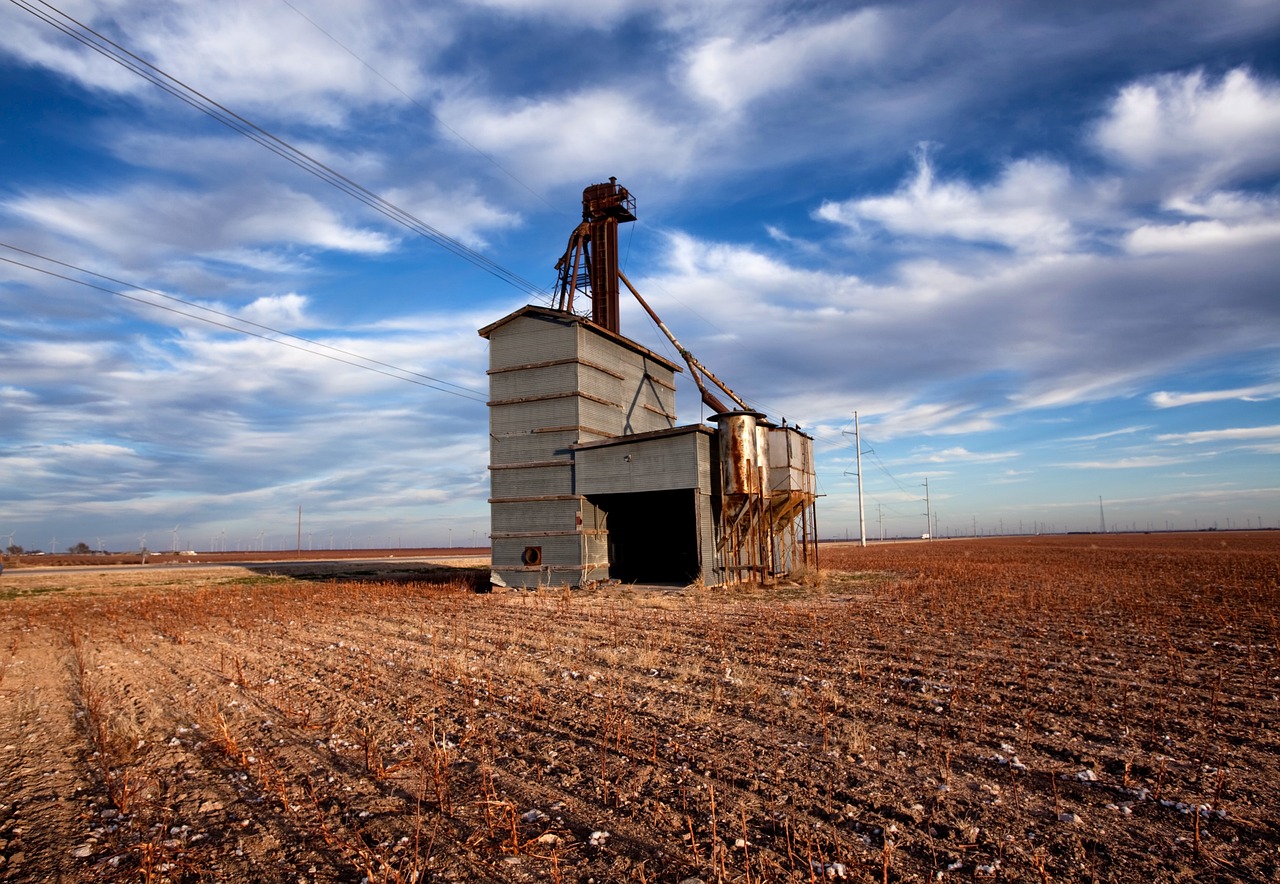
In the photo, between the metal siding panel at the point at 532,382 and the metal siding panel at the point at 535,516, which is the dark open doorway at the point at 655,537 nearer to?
the metal siding panel at the point at 535,516

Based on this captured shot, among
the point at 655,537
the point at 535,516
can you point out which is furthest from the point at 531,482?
the point at 655,537

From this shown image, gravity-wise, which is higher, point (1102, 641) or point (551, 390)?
point (551, 390)

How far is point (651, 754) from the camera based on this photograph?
6.74 meters

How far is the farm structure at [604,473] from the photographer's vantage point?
79.0 ft

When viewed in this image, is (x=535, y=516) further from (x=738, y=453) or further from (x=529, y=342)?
(x=738, y=453)

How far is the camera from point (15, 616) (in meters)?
18.8

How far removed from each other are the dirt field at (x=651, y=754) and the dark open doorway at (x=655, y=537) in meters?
12.6

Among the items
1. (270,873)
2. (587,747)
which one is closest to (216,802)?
(270,873)

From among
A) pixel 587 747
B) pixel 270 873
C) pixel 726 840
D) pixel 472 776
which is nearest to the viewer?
pixel 270 873

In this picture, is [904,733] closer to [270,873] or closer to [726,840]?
[726,840]

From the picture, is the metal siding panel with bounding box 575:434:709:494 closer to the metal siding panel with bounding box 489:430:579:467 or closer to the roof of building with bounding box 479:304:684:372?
the metal siding panel with bounding box 489:430:579:467

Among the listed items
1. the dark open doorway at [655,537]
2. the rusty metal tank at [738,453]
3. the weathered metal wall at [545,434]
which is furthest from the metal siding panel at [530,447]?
the rusty metal tank at [738,453]

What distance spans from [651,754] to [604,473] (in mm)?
17664

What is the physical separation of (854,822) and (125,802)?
6036 millimetres
